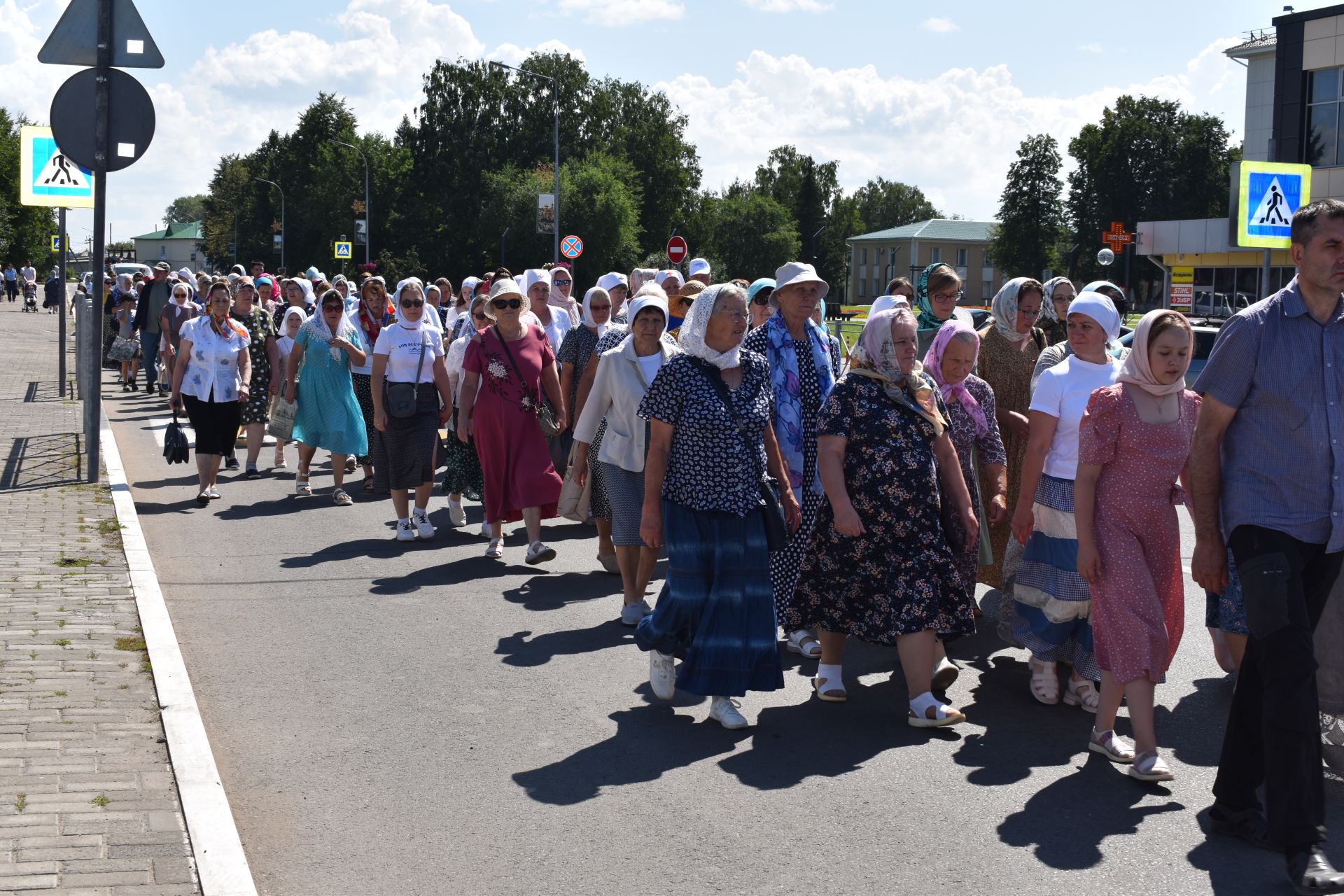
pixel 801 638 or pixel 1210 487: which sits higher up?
pixel 1210 487

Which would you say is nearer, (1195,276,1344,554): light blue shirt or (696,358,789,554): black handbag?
(1195,276,1344,554): light blue shirt

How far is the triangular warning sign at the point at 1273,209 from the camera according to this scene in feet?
55.7

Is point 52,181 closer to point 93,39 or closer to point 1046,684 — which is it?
point 93,39

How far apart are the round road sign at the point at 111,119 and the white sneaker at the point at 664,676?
7.26m

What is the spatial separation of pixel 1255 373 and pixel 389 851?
3.19 m

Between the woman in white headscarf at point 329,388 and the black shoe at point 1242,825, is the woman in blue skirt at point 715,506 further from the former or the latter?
the woman in white headscarf at point 329,388

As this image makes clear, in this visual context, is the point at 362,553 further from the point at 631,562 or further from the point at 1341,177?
the point at 1341,177

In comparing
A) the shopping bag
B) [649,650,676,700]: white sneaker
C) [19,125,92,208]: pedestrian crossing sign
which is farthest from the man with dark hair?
[19,125,92,208]: pedestrian crossing sign

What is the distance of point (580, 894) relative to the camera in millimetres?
4293

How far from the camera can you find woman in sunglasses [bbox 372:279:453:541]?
1078 centimetres

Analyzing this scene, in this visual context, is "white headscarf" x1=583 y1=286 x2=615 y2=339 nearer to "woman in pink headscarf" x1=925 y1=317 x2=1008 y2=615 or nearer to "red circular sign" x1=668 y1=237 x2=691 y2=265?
"woman in pink headscarf" x1=925 y1=317 x2=1008 y2=615

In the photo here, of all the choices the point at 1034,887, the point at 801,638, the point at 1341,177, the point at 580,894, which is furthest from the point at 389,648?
the point at 1341,177

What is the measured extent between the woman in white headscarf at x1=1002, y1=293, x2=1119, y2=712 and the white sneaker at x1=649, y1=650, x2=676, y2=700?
1620mm

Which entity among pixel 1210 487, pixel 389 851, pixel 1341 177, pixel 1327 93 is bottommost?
pixel 389 851
